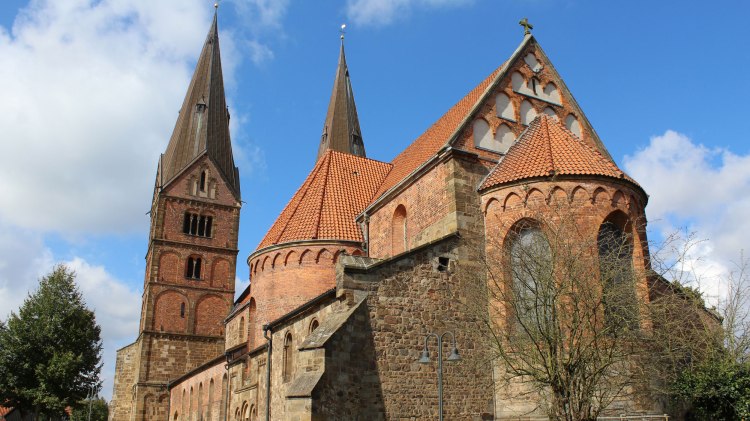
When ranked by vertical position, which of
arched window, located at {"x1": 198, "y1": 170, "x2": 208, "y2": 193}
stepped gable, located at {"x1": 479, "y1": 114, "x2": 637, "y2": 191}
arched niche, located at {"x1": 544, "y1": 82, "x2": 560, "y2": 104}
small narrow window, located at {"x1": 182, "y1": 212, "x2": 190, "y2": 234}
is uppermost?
arched window, located at {"x1": 198, "y1": 170, "x2": 208, "y2": 193}

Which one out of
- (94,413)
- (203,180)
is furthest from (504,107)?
(94,413)

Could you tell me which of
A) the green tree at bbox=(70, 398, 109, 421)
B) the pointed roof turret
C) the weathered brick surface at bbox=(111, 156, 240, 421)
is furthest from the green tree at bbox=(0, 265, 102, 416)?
the green tree at bbox=(70, 398, 109, 421)

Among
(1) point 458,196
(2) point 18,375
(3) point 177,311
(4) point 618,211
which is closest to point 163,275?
(3) point 177,311

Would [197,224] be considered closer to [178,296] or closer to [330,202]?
[178,296]

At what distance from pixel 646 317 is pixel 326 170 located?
51.7 ft

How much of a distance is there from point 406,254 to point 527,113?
7307mm

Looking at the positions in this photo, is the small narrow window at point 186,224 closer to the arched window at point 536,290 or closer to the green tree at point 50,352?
the green tree at point 50,352

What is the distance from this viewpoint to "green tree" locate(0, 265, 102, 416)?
33000 mm

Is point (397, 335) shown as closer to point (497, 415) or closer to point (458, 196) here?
point (497, 415)

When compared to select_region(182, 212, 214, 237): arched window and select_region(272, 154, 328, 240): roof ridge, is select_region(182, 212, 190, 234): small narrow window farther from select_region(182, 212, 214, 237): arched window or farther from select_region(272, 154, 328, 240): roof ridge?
select_region(272, 154, 328, 240): roof ridge

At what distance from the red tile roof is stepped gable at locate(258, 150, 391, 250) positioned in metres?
1.21

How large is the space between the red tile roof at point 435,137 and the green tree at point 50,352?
2084 centimetres

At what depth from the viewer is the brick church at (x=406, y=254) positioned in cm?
1502

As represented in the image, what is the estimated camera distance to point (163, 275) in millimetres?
41125
